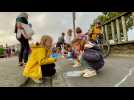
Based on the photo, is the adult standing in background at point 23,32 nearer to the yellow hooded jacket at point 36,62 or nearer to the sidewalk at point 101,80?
the sidewalk at point 101,80

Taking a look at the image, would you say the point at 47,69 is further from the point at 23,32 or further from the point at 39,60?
the point at 23,32

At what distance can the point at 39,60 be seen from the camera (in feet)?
27.0

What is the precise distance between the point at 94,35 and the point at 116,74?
44.2 inches

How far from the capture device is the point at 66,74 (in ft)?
31.2

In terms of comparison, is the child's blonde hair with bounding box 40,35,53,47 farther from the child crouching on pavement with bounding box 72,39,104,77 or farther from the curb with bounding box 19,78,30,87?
the child crouching on pavement with bounding box 72,39,104,77

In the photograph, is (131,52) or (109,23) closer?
(131,52)

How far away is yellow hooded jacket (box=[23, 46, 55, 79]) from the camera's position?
319 inches

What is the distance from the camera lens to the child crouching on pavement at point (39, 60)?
8.12m

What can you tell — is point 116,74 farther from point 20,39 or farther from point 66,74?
point 20,39

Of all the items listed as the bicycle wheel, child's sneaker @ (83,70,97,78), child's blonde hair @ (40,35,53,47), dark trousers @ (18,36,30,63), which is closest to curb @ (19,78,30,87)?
child's blonde hair @ (40,35,53,47)

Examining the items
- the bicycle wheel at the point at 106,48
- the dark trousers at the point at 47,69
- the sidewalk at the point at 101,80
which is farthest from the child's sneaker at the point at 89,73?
the bicycle wheel at the point at 106,48
